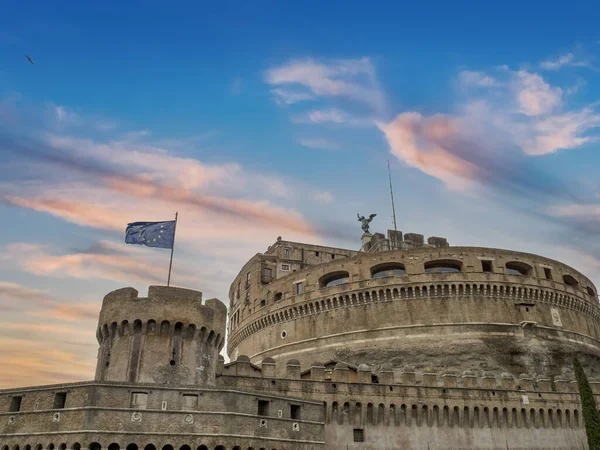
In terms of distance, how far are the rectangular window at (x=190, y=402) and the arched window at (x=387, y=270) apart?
88.6 ft

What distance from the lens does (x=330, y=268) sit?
48812mm

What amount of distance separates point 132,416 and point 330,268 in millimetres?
28709

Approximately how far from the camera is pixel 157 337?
2427cm

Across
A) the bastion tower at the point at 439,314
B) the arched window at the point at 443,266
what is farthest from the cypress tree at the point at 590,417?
the arched window at the point at 443,266

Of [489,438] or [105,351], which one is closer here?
[105,351]

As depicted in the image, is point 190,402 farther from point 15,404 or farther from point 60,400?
point 15,404

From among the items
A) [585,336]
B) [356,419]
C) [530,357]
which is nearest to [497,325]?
[530,357]

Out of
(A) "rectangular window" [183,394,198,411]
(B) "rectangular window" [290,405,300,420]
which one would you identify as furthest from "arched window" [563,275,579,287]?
(A) "rectangular window" [183,394,198,411]

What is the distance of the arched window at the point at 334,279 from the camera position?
4883 cm

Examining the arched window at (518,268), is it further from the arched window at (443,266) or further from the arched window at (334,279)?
the arched window at (334,279)

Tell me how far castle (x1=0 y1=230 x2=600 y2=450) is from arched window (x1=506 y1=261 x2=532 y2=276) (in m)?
0.18

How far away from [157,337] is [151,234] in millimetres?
5921

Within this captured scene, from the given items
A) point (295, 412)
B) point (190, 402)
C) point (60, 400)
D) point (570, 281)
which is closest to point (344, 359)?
point (295, 412)

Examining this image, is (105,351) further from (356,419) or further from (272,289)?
(272,289)
